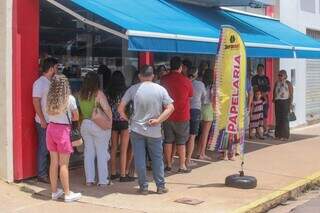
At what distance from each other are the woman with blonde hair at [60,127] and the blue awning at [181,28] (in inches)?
42.0

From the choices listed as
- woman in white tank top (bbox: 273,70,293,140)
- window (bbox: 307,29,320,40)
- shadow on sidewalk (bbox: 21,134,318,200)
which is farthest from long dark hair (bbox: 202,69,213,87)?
window (bbox: 307,29,320,40)

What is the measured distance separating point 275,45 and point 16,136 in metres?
6.06

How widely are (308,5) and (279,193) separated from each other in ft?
40.6

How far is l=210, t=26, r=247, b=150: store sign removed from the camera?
29.4ft

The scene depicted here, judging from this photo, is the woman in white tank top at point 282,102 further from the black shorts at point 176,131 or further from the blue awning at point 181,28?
the black shorts at point 176,131

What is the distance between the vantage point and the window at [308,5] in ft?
64.0

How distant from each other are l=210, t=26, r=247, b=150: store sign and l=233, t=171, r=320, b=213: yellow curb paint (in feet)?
3.28

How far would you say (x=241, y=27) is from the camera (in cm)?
1304

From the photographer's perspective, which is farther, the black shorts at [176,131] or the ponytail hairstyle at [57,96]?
the black shorts at [176,131]

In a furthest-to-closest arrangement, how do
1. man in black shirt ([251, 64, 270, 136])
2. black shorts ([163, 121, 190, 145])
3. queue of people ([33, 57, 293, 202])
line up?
man in black shirt ([251, 64, 270, 136]) < black shorts ([163, 121, 190, 145]) < queue of people ([33, 57, 293, 202])

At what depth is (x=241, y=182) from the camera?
9.18 meters

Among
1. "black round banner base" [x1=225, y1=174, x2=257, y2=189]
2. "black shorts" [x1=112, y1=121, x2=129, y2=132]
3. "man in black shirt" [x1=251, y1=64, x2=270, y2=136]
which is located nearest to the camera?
"black round banner base" [x1=225, y1=174, x2=257, y2=189]

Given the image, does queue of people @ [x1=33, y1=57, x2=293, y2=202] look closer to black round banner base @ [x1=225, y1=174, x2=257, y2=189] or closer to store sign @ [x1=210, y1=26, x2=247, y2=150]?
store sign @ [x1=210, y1=26, x2=247, y2=150]

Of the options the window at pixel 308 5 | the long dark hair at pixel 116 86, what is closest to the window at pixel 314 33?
the window at pixel 308 5
